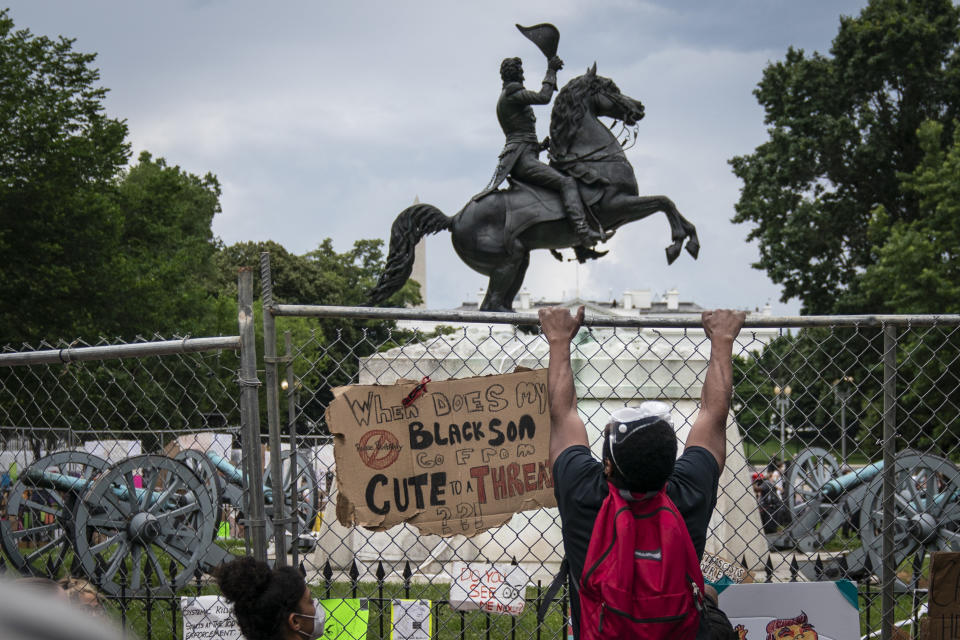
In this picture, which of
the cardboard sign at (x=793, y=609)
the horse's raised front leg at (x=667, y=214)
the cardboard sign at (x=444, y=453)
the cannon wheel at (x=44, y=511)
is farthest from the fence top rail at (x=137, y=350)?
the horse's raised front leg at (x=667, y=214)

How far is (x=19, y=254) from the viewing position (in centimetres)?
2016

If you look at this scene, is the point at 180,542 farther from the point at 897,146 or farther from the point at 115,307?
the point at 897,146

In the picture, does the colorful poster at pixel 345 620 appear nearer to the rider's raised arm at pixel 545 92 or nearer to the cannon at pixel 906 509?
the cannon at pixel 906 509

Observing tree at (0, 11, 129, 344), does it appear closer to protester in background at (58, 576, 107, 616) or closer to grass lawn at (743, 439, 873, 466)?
grass lawn at (743, 439, 873, 466)

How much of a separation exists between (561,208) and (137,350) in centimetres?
660

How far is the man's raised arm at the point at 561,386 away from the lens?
99.0 inches

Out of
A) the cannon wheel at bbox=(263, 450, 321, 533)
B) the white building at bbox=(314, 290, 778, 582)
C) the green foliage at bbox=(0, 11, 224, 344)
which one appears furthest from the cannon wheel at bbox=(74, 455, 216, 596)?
the green foliage at bbox=(0, 11, 224, 344)

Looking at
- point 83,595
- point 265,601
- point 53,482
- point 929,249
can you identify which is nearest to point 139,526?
point 53,482

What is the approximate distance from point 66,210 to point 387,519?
1985 centimetres

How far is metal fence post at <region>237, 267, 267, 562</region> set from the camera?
323cm

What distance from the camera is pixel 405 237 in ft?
33.2

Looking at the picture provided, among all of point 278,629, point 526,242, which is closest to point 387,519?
point 278,629

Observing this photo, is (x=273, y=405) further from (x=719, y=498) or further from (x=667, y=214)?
(x=667, y=214)

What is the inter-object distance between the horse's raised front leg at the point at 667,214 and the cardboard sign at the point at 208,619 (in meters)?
6.89
